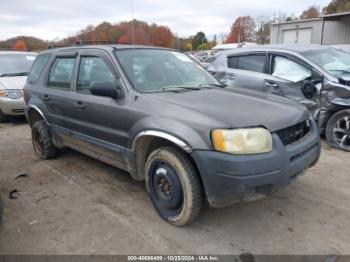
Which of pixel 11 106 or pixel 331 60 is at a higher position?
pixel 331 60

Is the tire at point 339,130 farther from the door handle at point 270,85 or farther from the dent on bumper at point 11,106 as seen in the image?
the dent on bumper at point 11,106

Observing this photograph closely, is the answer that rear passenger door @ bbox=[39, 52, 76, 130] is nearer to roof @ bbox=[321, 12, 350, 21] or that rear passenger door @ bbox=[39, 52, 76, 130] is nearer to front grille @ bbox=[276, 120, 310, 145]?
front grille @ bbox=[276, 120, 310, 145]

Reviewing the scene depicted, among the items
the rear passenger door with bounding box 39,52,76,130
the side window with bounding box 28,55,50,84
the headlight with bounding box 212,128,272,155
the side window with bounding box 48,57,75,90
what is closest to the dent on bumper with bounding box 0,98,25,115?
the side window with bounding box 28,55,50,84

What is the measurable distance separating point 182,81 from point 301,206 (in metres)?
1.87

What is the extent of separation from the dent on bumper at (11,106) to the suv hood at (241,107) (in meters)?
5.66

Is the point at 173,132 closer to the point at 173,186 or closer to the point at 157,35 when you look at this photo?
the point at 173,186

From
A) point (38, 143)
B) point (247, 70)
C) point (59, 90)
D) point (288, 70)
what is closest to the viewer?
point (59, 90)

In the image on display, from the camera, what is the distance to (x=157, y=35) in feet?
27.5

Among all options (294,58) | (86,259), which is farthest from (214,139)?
(294,58)

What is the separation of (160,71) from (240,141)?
150 cm

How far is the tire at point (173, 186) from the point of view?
9.37 ft

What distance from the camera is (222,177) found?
2.60 meters

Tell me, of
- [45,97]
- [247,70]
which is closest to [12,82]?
[45,97]

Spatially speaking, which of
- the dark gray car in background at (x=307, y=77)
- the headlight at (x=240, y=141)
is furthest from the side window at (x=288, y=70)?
the headlight at (x=240, y=141)
